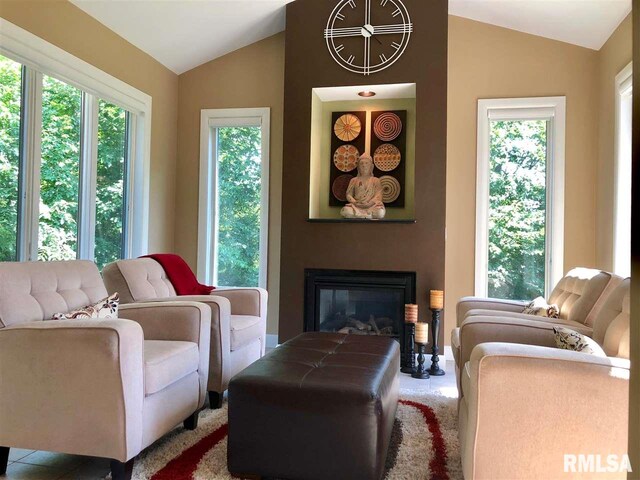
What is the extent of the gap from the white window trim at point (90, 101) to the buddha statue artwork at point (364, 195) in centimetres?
181

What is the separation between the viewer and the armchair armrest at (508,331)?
2072 millimetres

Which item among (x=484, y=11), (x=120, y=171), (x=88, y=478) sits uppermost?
(x=484, y=11)

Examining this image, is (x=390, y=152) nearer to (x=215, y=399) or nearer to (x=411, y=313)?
(x=411, y=313)

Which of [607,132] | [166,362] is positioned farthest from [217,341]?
[607,132]

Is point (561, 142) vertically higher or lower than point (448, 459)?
higher

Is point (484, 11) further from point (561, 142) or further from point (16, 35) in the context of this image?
point (16, 35)

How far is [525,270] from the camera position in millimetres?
4102

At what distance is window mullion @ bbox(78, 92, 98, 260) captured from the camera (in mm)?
3486

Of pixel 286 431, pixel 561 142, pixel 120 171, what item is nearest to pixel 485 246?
pixel 561 142

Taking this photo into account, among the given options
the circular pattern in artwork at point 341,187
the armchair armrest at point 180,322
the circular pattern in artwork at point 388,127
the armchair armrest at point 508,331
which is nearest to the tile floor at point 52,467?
the armchair armrest at point 180,322

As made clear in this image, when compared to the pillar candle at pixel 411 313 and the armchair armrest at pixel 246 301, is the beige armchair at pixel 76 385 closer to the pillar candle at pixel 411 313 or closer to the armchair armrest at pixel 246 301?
the armchair armrest at pixel 246 301

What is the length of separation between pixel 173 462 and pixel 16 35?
2.55 meters

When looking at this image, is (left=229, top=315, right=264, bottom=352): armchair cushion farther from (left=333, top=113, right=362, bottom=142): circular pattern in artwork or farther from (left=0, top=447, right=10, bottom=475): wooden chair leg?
(left=333, top=113, right=362, bottom=142): circular pattern in artwork

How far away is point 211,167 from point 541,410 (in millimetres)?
3899
